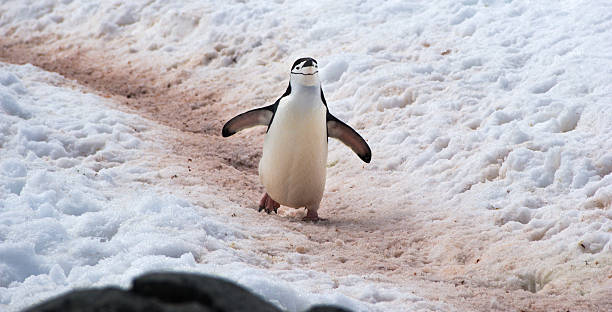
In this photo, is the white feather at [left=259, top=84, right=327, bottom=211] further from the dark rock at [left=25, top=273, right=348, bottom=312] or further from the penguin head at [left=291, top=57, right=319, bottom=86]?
the dark rock at [left=25, top=273, right=348, bottom=312]

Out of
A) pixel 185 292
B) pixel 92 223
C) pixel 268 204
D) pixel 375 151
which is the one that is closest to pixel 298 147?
pixel 268 204

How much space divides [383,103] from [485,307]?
167 inches

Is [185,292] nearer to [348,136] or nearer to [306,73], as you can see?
[306,73]

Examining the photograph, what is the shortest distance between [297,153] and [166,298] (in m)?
4.62

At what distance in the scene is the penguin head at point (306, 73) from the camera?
20.7 feet

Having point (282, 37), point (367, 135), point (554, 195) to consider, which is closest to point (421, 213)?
point (554, 195)

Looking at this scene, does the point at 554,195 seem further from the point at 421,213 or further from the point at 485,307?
the point at 485,307

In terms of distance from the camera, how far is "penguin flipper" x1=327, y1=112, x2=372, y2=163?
6.84 meters

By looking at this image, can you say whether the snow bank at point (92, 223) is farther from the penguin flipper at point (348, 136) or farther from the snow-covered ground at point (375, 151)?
the penguin flipper at point (348, 136)

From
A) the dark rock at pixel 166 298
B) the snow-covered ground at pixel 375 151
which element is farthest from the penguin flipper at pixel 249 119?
the dark rock at pixel 166 298

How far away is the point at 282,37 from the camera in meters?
10.4

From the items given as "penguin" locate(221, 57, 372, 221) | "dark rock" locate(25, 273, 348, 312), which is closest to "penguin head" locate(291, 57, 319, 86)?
"penguin" locate(221, 57, 372, 221)

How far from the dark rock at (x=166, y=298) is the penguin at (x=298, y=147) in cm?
443

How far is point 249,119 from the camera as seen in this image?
698cm
